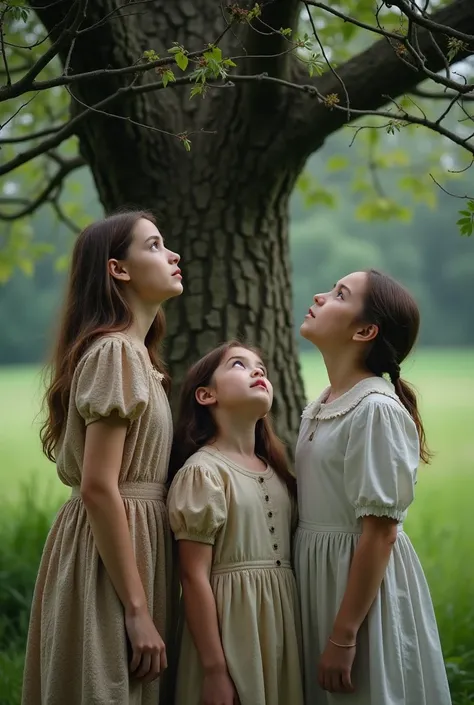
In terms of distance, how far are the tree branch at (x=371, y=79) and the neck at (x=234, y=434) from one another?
0.96m

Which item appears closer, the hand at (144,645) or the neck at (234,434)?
the hand at (144,645)

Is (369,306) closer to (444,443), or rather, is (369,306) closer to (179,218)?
(179,218)

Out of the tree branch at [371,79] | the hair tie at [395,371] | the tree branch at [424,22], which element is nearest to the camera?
the tree branch at [424,22]

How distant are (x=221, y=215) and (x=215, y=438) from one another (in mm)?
988

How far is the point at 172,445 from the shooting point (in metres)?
2.13

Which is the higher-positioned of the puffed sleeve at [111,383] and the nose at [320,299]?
the nose at [320,299]

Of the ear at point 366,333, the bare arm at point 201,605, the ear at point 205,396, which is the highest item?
the ear at point 366,333

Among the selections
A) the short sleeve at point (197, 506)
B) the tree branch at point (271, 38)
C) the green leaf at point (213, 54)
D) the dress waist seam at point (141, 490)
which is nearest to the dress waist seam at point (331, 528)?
the short sleeve at point (197, 506)

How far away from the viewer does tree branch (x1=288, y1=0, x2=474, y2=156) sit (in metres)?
2.47

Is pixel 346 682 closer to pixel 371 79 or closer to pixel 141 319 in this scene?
pixel 141 319

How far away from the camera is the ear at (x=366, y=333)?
2.12 m

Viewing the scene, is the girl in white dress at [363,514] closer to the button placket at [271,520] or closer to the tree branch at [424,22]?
the button placket at [271,520]

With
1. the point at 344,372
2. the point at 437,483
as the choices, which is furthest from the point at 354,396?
the point at 437,483

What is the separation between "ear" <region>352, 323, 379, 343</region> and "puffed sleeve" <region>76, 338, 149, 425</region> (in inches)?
21.4
